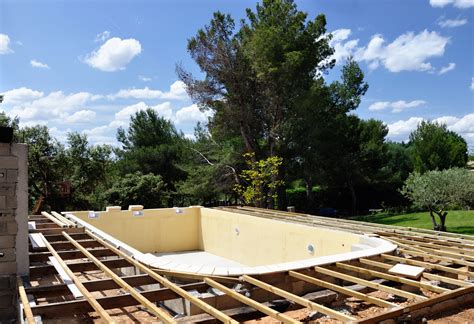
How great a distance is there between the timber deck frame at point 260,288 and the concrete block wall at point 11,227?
0.97ft

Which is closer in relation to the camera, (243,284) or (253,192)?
(243,284)

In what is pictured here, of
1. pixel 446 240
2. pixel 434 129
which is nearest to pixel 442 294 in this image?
pixel 446 240

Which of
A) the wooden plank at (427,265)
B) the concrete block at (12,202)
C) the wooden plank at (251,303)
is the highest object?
the concrete block at (12,202)

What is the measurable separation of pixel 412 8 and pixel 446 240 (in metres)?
14.9

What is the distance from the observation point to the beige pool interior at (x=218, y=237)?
34.7 ft

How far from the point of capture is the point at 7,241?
6578 millimetres

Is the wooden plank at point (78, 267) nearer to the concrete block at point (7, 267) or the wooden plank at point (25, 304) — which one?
the concrete block at point (7, 267)

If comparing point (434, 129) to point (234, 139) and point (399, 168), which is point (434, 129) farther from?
point (234, 139)

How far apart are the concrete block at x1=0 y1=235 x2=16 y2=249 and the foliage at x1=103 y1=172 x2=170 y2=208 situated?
18009 millimetres

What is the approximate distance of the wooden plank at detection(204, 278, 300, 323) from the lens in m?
4.03

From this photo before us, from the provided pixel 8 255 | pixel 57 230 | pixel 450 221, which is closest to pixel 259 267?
pixel 8 255

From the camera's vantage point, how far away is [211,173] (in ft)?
78.4

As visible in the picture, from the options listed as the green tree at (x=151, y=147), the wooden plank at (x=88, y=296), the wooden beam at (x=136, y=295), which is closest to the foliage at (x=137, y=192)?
the green tree at (x=151, y=147)

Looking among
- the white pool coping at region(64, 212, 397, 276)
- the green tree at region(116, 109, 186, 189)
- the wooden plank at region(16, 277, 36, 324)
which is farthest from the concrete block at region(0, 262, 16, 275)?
the green tree at region(116, 109, 186, 189)
